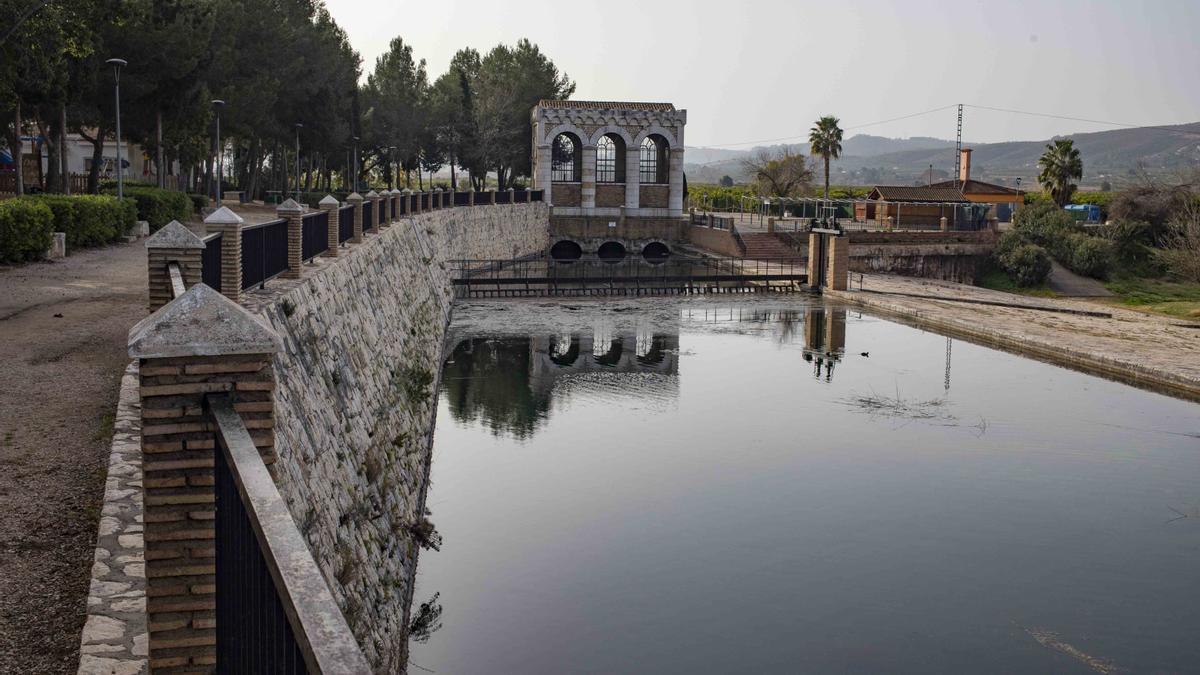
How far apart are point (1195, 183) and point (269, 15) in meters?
56.3

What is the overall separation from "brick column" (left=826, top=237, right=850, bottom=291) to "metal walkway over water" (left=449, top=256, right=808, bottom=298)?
2132mm

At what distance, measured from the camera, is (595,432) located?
76.2 ft

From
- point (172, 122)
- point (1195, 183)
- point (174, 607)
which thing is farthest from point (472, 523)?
point (1195, 183)

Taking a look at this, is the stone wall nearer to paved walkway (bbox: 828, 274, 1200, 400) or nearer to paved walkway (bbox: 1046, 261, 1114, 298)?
paved walkway (bbox: 828, 274, 1200, 400)

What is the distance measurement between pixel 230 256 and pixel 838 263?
37.3 m

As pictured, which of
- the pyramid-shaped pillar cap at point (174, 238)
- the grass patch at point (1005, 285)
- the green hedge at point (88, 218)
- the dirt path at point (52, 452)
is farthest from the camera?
the grass patch at point (1005, 285)

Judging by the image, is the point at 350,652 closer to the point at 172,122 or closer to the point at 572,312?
the point at 572,312

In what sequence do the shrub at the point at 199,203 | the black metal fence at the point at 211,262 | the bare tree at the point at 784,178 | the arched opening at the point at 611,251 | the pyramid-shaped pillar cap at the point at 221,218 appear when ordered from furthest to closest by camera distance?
the bare tree at the point at 784,178
the arched opening at the point at 611,251
the shrub at the point at 199,203
the pyramid-shaped pillar cap at the point at 221,218
the black metal fence at the point at 211,262

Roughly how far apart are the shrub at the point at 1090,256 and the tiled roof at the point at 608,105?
85.4 feet

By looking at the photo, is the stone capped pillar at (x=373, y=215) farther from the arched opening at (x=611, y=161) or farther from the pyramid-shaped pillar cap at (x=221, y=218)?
the arched opening at (x=611, y=161)

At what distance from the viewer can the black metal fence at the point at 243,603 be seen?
4062mm

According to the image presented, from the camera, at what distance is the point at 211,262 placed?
12.1 meters

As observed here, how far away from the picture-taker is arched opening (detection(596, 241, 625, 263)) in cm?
7000

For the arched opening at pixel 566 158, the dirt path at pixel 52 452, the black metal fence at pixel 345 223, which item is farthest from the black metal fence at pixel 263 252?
the arched opening at pixel 566 158
